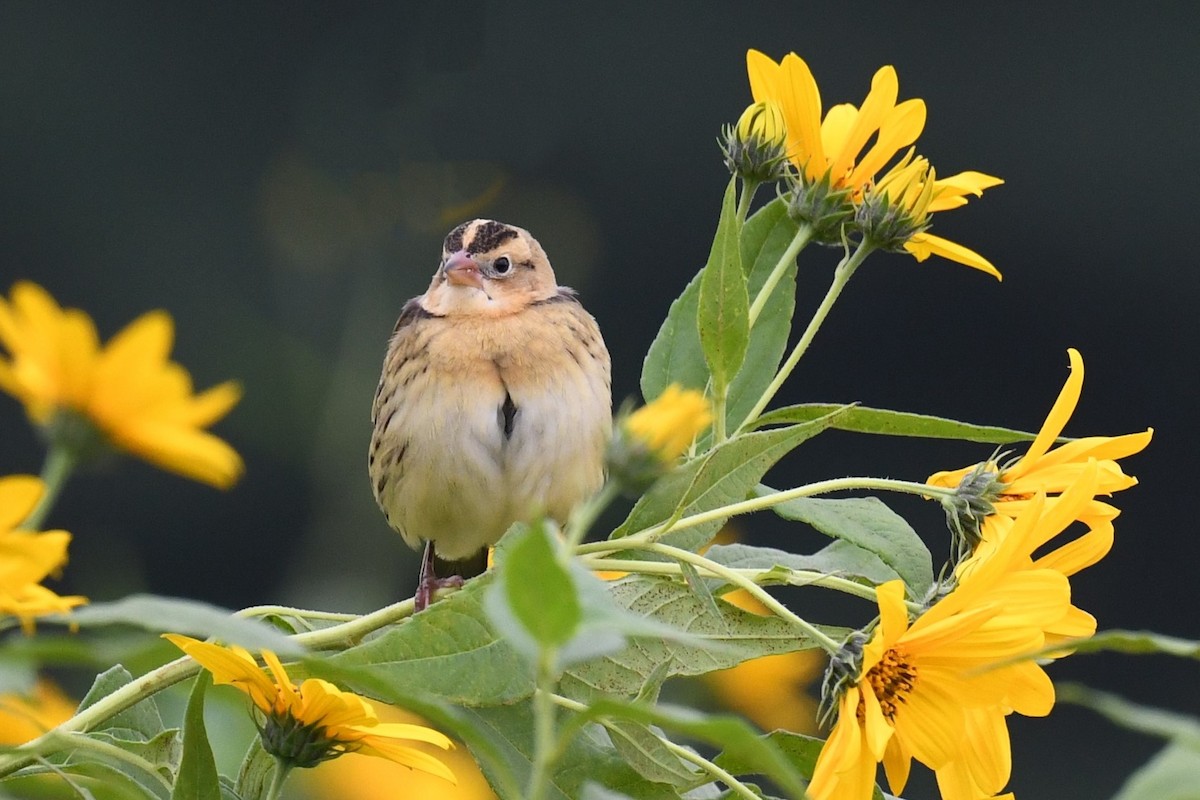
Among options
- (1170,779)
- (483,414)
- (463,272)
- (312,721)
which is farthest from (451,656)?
(463,272)

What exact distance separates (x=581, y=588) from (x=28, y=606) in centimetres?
18

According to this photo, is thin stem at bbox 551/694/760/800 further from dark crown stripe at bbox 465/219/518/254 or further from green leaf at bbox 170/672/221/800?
dark crown stripe at bbox 465/219/518/254

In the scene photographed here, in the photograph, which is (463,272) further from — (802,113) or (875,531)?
(875,531)

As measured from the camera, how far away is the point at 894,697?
2.85 ft

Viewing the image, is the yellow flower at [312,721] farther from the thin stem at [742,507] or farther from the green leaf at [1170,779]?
the green leaf at [1170,779]

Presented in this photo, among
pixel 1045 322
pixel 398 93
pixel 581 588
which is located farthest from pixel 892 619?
pixel 1045 322

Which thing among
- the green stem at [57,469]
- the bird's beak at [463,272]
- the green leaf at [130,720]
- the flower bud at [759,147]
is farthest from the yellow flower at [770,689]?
the green stem at [57,469]

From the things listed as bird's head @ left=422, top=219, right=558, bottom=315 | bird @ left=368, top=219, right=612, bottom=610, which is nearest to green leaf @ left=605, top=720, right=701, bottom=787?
bird @ left=368, top=219, right=612, bottom=610

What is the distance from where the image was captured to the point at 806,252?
5309mm

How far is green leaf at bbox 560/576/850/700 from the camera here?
931 mm

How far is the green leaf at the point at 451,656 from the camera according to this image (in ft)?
2.73

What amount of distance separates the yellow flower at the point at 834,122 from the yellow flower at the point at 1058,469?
208mm

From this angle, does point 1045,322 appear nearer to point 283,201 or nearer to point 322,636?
point 283,201

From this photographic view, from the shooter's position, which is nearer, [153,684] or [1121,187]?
[153,684]
